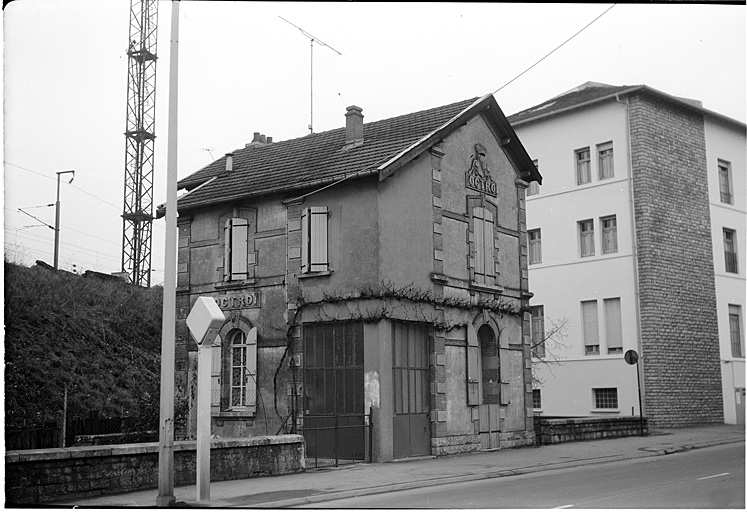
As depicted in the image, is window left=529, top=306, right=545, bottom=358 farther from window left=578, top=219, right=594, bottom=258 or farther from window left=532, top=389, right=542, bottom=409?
window left=578, top=219, right=594, bottom=258

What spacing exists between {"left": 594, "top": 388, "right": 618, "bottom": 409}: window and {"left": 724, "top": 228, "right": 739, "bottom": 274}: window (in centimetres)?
700

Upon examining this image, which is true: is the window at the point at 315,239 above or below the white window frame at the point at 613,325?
above

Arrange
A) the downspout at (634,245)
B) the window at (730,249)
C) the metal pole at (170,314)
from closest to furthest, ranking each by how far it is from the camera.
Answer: the metal pole at (170,314)
the window at (730,249)
the downspout at (634,245)

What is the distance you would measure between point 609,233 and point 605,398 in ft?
18.9

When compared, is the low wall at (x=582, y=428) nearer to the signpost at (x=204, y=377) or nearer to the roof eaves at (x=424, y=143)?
the roof eaves at (x=424, y=143)

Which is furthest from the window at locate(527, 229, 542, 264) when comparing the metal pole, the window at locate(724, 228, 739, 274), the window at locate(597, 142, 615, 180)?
the metal pole

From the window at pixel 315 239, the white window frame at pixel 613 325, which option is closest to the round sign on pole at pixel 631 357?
the white window frame at pixel 613 325

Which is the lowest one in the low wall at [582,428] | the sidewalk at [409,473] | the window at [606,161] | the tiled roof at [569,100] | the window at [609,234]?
the sidewalk at [409,473]

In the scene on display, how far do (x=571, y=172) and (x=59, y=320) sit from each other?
1835cm

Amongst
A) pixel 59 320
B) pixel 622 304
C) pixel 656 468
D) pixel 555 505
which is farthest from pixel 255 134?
pixel 555 505

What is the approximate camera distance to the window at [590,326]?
30.3 meters

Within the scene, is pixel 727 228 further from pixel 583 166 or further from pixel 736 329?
pixel 583 166

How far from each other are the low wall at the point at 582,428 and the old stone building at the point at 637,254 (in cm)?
245

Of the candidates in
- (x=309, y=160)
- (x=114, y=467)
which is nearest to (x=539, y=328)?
(x=309, y=160)
